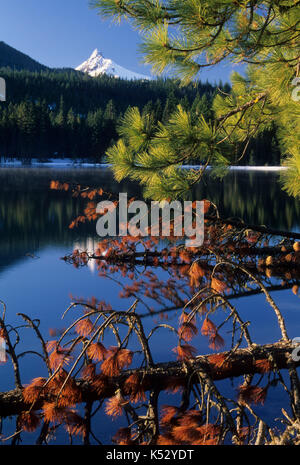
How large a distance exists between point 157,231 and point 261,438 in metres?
4.26

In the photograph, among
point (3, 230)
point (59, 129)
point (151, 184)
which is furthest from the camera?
point (59, 129)

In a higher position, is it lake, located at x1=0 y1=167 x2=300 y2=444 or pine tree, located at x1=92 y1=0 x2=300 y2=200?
pine tree, located at x1=92 y1=0 x2=300 y2=200

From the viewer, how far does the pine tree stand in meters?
2.91

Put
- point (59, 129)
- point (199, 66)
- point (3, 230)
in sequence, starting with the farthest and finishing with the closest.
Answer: point (59, 129), point (3, 230), point (199, 66)

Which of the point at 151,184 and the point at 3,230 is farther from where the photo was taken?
the point at 3,230

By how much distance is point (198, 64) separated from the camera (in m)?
3.56

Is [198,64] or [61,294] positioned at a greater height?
[198,64]

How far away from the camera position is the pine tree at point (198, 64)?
2.91 m

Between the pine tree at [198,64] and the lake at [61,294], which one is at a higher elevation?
the pine tree at [198,64]

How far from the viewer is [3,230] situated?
771 centimetres

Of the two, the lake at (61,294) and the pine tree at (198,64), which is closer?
the lake at (61,294)

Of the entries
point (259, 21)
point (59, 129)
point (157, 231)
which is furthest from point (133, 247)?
point (59, 129)

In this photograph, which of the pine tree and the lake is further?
the pine tree
